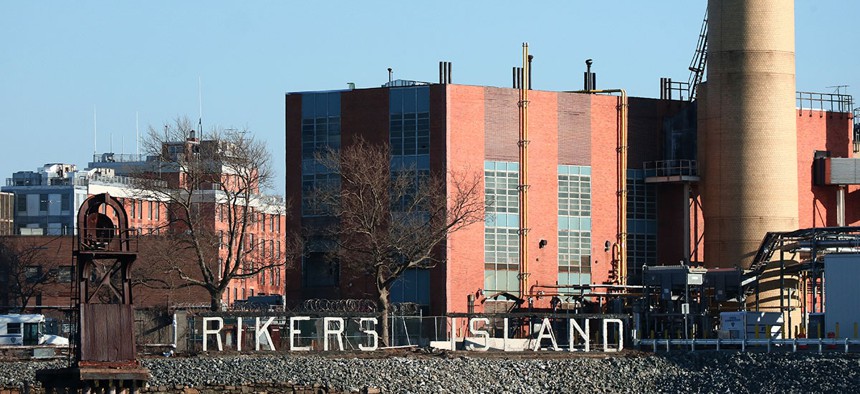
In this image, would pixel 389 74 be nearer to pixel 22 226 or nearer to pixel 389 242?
pixel 389 242

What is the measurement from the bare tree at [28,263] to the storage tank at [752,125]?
5783 centimetres

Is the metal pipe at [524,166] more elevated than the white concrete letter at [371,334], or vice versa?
the metal pipe at [524,166]

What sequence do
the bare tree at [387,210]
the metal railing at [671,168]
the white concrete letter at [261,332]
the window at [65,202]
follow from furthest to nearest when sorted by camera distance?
the window at [65,202] → the metal railing at [671,168] → the bare tree at [387,210] → the white concrete letter at [261,332]

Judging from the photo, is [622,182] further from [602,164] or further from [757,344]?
[757,344]

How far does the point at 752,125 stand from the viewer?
88.9 metres

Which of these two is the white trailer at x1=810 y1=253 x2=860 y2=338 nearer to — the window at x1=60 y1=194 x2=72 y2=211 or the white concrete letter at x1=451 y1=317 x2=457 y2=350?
the white concrete letter at x1=451 y1=317 x2=457 y2=350

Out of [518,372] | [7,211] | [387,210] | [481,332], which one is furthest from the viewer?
[7,211]

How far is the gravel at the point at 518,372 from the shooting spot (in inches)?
2576

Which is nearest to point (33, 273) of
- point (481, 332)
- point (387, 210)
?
point (387, 210)

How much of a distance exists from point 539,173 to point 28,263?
4974cm

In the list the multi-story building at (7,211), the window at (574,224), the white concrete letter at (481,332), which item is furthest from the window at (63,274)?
the white concrete letter at (481,332)

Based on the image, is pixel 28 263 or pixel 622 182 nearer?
pixel 622 182

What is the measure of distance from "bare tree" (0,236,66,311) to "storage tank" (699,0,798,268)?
5783 cm

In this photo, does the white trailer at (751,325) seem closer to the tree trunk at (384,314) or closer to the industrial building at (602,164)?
the industrial building at (602,164)
